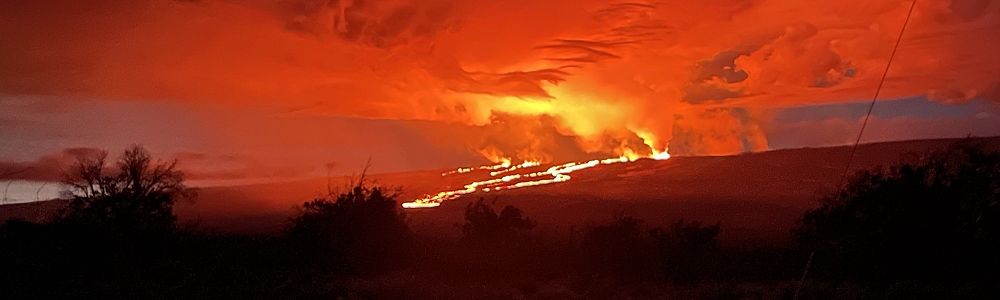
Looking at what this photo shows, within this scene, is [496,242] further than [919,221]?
Yes

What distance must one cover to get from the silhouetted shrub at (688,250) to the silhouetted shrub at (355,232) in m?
9.41

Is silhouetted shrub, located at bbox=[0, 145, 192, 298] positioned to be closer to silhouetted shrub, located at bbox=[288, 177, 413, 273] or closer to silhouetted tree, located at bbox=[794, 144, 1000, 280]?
silhouetted shrub, located at bbox=[288, 177, 413, 273]

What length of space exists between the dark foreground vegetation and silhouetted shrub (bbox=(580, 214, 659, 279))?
0.05m

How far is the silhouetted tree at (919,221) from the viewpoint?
70.6ft

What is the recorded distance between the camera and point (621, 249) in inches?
1064

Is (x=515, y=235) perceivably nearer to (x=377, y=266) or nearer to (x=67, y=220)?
(x=377, y=266)

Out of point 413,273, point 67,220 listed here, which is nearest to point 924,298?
point 413,273

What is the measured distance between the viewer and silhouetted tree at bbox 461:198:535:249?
2934cm

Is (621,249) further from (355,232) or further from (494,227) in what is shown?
(355,232)

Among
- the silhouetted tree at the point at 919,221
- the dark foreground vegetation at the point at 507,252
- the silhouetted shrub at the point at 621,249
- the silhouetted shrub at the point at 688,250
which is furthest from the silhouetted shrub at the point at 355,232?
the silhouetted tree at the point at 919,221

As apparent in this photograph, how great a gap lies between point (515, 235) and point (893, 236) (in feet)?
42.2

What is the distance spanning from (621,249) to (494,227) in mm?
5115

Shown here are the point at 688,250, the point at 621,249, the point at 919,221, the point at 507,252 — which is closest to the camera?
the point at 919,221

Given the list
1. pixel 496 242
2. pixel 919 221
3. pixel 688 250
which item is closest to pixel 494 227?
pixel 496 242
